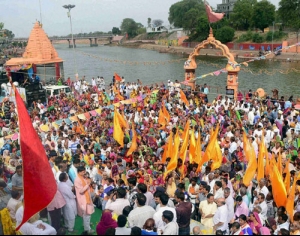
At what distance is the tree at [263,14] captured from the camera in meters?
54.9

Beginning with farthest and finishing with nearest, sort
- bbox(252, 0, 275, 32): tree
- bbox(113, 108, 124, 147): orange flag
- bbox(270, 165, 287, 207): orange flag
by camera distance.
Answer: bbox(252, 0, 275, 32): tree
bbox(113, 108, 124, 147): orange flag
bbox(270, 165, 287, 207): orange flag

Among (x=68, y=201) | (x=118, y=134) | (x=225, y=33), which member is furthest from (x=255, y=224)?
(x=225, y=33)

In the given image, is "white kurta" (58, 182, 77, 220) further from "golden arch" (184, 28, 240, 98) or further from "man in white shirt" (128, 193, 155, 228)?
"golden arch" (184, 28, 240, 98)

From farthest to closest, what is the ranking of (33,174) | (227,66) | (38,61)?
(38,61) < (227,66) < (33,174)

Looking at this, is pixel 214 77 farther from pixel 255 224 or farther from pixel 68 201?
pixel 68 201

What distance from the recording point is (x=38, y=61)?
2114 centimetres

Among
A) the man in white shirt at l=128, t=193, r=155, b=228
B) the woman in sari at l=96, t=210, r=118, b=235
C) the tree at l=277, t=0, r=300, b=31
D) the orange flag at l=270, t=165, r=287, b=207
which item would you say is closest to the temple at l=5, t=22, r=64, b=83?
the orange flag at l=270, t=165, r=287, b=207

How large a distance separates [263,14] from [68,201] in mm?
56473

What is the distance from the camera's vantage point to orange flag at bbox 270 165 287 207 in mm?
5947

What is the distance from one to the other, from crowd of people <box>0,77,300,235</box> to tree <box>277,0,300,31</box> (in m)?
37.5

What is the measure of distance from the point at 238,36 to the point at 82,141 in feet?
171

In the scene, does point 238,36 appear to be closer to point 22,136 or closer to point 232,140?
point 232,140

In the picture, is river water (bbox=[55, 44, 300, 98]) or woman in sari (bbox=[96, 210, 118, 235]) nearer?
woman in sari (bbox=[96, 210, 118, 235])

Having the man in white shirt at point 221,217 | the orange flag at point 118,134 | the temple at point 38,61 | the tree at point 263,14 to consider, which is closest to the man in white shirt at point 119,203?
the man in white shirt at point 221,217
